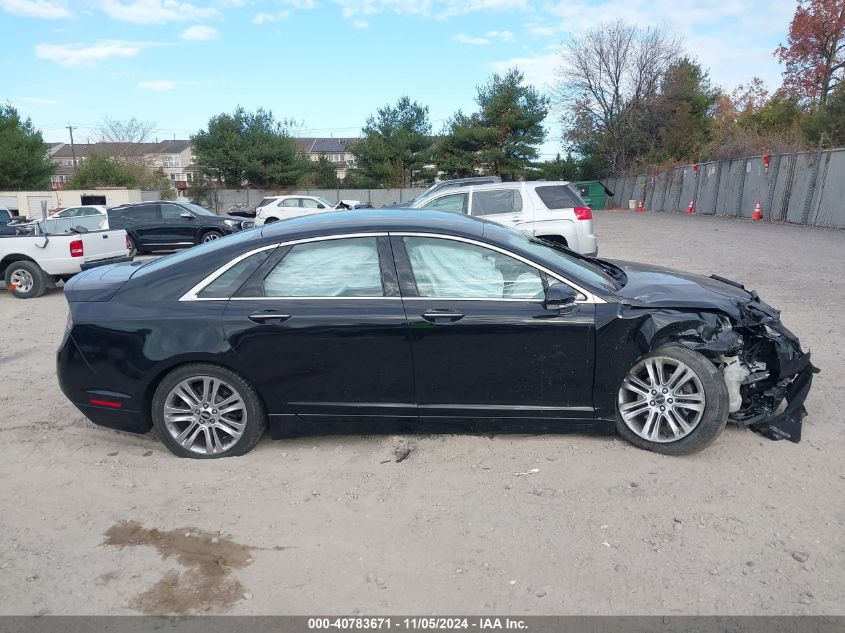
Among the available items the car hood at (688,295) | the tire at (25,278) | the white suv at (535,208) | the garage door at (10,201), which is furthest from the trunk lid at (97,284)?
the garage door at (10,201)

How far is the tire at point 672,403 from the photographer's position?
4.18m

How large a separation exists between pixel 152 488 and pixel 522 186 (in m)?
8.59

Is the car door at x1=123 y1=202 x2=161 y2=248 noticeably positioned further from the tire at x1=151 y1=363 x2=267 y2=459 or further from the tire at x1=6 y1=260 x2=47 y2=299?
the tire at x1=151 y1=363 x2=267 y2=459

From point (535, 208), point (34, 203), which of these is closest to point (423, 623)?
point (535, 208)

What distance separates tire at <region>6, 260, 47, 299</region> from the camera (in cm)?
1148

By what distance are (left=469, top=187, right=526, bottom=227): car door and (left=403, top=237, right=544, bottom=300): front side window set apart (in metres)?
6.70

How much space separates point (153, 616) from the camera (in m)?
2.92

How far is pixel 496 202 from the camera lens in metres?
11.3

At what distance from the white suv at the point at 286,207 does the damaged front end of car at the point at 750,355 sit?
2303 cm

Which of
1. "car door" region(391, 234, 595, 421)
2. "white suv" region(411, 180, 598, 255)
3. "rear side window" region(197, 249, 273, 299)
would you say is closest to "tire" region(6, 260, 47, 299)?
"white suv" region(411, 180, 598, 255)

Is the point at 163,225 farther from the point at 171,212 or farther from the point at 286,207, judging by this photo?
the point at 286,207

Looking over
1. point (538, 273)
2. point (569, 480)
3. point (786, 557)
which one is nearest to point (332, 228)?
point (538, 273)

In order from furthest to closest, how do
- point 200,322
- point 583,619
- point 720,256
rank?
1. point 720,256
2. point 200,322
3. point 583,619

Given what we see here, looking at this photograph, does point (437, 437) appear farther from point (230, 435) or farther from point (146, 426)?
point (146, 426)
